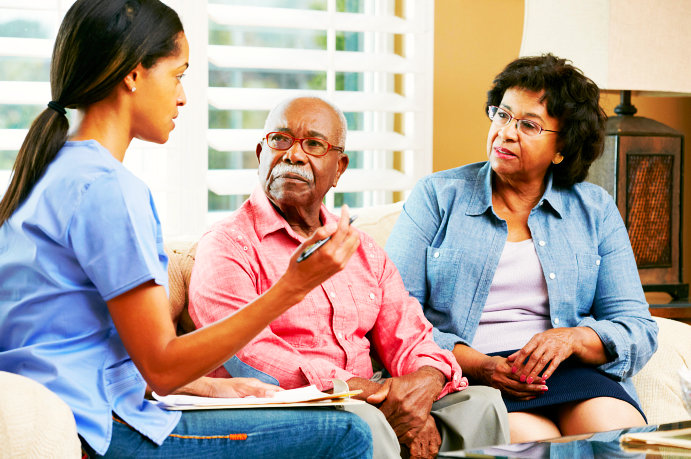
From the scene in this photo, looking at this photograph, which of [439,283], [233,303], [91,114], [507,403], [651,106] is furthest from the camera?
[651,106]

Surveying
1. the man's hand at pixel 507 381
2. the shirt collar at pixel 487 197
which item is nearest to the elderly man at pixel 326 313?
the man's hand at pixel 507 381

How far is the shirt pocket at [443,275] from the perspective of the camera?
2141 millimetres

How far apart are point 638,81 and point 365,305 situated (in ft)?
4.36

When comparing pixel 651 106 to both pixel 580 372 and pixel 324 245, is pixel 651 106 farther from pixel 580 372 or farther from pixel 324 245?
pixel 324 245

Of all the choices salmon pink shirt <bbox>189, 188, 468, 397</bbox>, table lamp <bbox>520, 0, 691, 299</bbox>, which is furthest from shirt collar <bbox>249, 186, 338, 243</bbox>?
table lamp <bbox>520, 0, 691, 299</bbox>

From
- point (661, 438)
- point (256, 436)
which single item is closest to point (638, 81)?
point (661, 438)

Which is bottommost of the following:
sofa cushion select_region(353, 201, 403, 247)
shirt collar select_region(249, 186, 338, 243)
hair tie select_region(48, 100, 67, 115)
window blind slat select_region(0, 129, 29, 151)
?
sofa cushion select_region(353, 201, 403, 247)

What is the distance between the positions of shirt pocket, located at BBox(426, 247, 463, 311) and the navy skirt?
0.99ft

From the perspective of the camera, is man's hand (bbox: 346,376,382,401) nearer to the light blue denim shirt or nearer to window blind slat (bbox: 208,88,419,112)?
the light blue denim shirt

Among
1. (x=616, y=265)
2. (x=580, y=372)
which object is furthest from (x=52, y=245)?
(x=616, y=265)

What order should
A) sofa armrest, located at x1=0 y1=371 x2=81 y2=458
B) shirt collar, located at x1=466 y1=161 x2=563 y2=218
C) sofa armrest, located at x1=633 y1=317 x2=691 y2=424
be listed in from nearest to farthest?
sofa armrest, located at x1=0 y1=371 x2=81 y2=458
sofa armrest, located at x1=633 y1=317 x2=691 y2=424
shirt collar, located at x1=466 y1=161 x2=563 y2=218

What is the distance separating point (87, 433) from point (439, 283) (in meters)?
1.12

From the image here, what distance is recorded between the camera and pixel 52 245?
4.10 feet

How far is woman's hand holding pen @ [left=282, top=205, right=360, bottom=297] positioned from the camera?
1.24 metres
